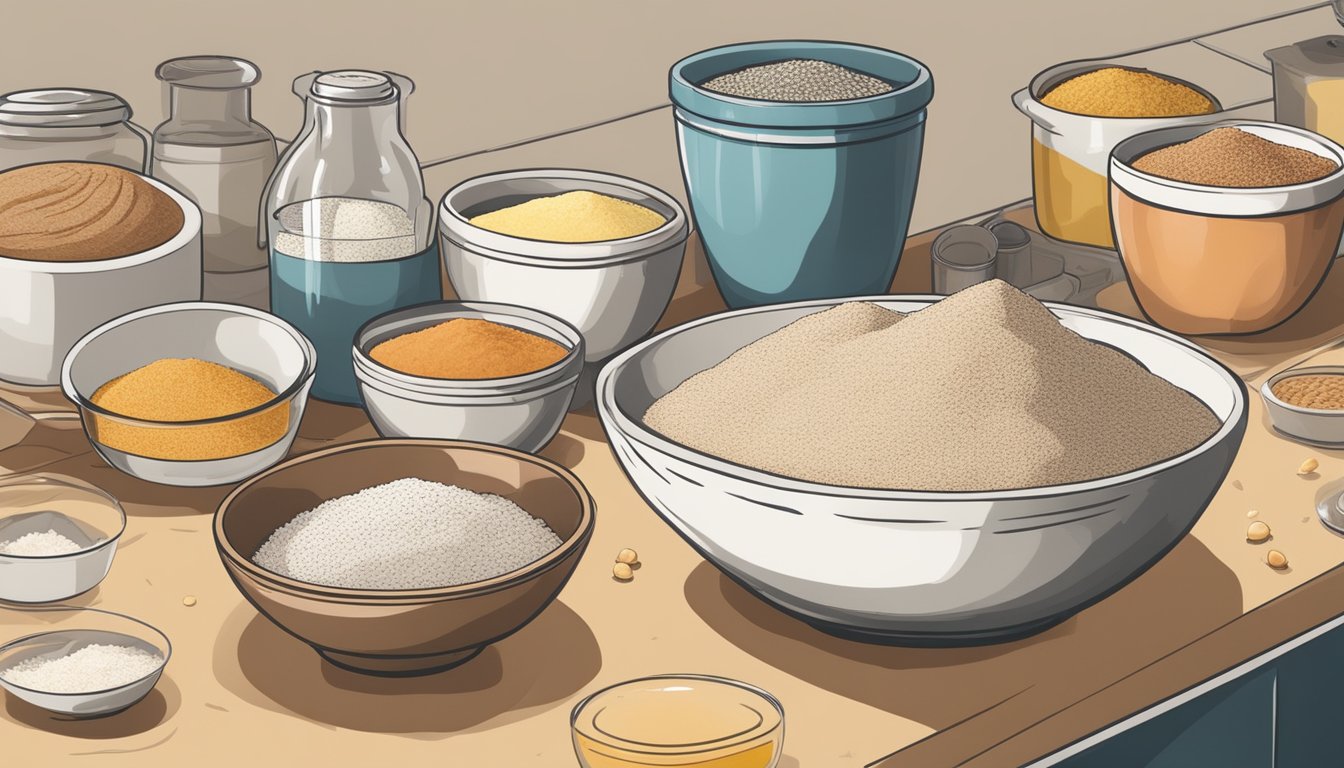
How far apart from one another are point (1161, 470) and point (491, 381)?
0.48 m

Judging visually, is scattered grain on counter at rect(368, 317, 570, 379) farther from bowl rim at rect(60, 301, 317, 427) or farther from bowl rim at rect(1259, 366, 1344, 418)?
bowl rim at rect(1259, 366, 1344, 418)

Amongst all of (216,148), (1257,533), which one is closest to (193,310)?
(216,148)

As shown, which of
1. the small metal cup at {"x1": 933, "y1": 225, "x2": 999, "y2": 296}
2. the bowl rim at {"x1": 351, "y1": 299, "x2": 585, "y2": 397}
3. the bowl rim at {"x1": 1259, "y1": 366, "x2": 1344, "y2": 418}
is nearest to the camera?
the bowl rim at {"x1": 351, "y1": 299, "x2": 585, "y2": 397}

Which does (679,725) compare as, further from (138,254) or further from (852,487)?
(138,254)

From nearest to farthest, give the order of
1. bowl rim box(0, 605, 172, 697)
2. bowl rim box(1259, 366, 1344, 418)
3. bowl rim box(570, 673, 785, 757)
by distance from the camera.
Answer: bowl rim box(570, 673, 785, 757), bowl rim box(0, 605, 172, 697), bowl rim box(1259, 366, 1344, 418)

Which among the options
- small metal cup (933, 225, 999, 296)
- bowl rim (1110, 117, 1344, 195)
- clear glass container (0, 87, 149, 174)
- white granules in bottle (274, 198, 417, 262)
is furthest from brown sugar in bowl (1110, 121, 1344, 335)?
clear glass container (0, 87, 149, 174)

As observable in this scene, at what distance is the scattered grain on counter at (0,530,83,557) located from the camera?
4.08 ft

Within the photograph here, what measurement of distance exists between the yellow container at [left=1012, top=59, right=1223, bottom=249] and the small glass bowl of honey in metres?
0.81

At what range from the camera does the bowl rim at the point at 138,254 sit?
139 centimetres

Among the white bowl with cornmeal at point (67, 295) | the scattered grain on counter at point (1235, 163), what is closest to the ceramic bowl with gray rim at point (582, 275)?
the white bowl with cornmeal at point (67, 295)

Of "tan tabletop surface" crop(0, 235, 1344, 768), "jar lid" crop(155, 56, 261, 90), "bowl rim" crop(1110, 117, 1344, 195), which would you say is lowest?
"tan tabletop surface" crop(0, 235, 1344, 768)

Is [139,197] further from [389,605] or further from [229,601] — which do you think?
[389,605]

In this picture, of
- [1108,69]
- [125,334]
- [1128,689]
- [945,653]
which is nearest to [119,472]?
[125,334]

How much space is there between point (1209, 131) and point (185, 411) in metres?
0.96
